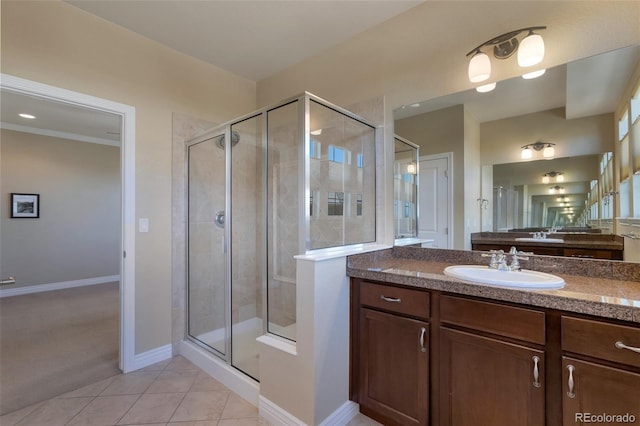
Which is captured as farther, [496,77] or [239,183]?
[239,183]

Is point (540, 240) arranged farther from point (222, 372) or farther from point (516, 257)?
point (222, 372)

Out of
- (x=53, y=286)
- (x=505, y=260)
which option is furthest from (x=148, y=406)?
(x=53, y=286)

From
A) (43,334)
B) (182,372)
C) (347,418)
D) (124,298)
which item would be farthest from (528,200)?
(43,334)

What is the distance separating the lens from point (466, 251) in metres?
1.83

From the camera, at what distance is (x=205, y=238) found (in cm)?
268

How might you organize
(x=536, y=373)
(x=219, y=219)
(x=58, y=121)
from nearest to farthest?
(x=536, y=373) → (x=219, y=219) → (x=58, y=121)

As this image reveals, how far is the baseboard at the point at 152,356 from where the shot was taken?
2299mm

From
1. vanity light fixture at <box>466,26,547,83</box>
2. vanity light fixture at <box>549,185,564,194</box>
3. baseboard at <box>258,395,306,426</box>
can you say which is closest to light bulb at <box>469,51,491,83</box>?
vanity light fixture at <box>466,26,547,83</box>

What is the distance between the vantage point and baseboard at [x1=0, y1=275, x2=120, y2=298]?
14.0 ft

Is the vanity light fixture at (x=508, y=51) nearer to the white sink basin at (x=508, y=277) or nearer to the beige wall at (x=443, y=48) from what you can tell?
the beige wall at (x=443, y=48)

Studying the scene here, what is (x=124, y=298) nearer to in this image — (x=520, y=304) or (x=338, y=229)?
(x=338, y=229)

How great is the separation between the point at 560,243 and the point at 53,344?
13.9 feet

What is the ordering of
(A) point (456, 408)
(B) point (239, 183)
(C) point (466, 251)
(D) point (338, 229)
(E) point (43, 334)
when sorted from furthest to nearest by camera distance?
(E) point (43, 334), (B) point (239, 183), (D) point (338, 229), (C) point (466, 251), (A) point (456, 408)

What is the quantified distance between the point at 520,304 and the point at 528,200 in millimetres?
779
